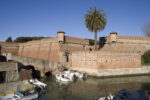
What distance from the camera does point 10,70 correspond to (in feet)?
56.6

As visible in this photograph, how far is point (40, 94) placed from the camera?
14.7m

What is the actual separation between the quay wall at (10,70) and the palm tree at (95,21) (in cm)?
1410

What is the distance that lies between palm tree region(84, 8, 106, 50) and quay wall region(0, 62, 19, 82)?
46.3ft

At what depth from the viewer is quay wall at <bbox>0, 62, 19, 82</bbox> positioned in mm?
16834

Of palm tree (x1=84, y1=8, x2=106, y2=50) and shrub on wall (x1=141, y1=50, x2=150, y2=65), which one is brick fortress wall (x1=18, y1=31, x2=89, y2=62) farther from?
shrub on wall (x1=141, y1=50, x2=150, y2=65)

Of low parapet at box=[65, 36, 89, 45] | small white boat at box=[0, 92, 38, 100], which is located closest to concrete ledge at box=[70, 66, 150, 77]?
low parapet at box=[65, 36, 89, 45]

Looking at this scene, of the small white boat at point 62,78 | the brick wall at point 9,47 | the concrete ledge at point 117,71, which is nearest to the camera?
the small white boat at point 62,78

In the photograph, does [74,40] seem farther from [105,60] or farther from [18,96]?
[18,96]

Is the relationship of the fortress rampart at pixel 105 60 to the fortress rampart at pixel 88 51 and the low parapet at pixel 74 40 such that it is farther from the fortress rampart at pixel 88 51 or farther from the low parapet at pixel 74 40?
the low parapet at pixel 74 40

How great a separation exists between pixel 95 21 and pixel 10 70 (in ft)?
52.0

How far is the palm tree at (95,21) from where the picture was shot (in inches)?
1056

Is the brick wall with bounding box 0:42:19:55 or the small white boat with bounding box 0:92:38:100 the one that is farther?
the brick wall with bounding box 0:42:19:55

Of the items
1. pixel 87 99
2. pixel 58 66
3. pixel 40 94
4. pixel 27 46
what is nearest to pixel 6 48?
pixel 27 46

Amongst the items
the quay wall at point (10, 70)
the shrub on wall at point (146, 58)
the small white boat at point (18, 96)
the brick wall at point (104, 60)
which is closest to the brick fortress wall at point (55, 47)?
the brick wall at point (104, 60)
